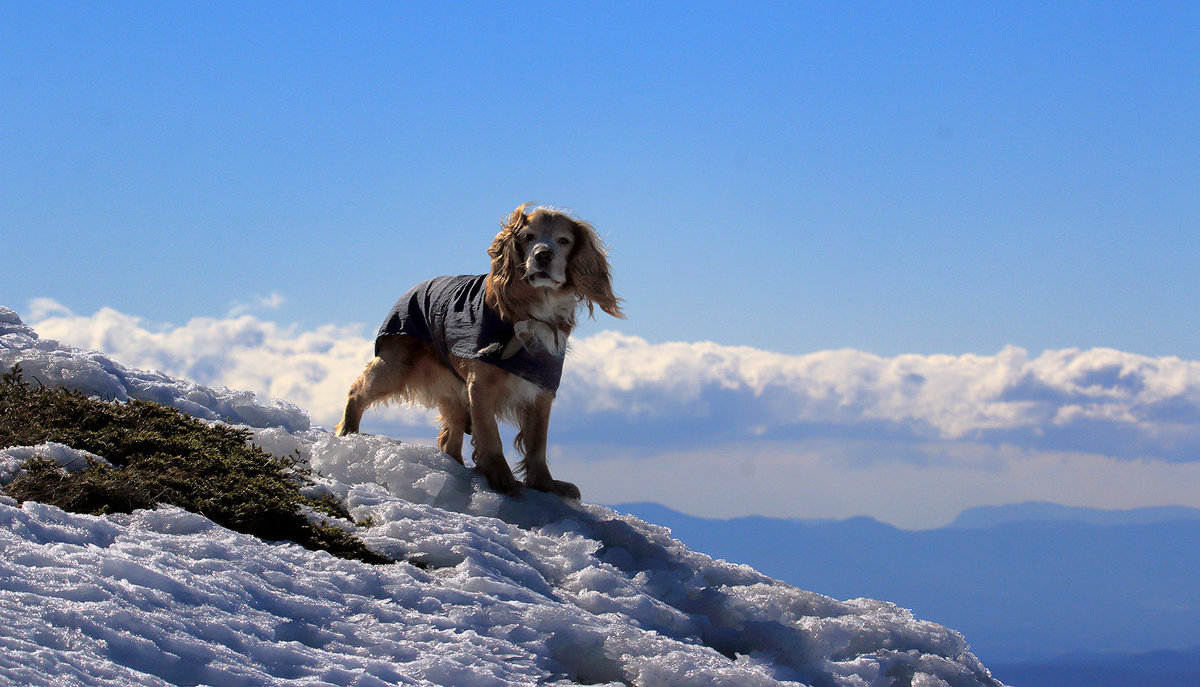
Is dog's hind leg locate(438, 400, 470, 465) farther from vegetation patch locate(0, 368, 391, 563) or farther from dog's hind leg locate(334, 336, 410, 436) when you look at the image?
vegetation patch locate(0, 368, 391, 563)

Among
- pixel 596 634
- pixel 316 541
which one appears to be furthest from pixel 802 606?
pixel 316 541

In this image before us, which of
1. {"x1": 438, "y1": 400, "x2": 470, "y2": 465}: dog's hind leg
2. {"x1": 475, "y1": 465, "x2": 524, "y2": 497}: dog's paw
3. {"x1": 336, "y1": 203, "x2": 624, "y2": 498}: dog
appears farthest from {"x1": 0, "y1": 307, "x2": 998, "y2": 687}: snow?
{"x1": 438, "y1": 400, "x2": 470, "y2": 465}: dog's hind leg

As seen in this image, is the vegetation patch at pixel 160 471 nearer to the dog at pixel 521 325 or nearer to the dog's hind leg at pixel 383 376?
the dog's hind leg at pixel 383 376

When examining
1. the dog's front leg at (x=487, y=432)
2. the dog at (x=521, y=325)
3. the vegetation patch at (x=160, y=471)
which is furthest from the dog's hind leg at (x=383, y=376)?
the dog's front leg at (x=487, y=432)

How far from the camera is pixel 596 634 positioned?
5762mm

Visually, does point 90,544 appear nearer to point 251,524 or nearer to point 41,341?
point 251,524

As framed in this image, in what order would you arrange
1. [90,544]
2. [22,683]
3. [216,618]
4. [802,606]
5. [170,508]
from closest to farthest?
[22,683] < [216,618] < [90,544] < [170,508] < [802,606]

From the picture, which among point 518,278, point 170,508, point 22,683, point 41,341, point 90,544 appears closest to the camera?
point 22,683

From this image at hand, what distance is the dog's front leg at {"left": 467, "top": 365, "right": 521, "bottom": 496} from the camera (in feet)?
28.1

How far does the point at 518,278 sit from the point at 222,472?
2.63 m

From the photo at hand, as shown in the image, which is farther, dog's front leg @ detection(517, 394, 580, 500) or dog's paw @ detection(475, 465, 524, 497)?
dog's front leg @ detection(517, 394, 580, 500)

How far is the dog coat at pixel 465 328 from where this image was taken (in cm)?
860

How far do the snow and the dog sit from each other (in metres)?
0.45

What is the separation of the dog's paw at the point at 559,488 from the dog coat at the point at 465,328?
0.75m
